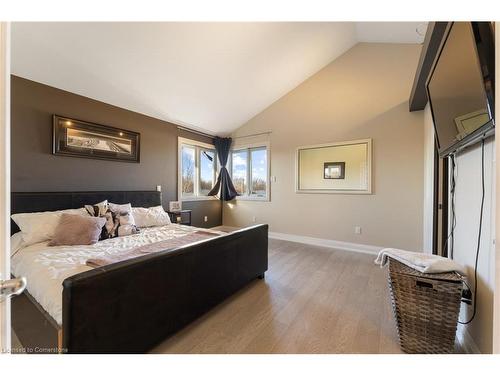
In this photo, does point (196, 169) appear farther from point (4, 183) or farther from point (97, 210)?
point (4, 183)

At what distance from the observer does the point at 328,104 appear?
388 cm

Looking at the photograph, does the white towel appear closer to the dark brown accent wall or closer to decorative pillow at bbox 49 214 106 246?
decorative pillow at bbox 49 214 106 246

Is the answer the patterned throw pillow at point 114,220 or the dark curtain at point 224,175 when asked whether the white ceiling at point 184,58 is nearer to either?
the dark curtain at point 224,175

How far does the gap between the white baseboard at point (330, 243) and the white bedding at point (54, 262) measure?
2.58 metres

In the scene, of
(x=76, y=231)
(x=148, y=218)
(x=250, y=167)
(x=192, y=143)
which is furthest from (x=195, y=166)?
(x=76, y=231)

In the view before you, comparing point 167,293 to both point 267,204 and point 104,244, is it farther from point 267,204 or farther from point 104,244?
point 267,204

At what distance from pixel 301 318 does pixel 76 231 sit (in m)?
2.26

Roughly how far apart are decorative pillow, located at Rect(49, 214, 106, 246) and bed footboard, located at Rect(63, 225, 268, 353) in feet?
3.93

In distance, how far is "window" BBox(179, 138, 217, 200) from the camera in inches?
175

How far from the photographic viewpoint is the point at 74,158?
9.23ft

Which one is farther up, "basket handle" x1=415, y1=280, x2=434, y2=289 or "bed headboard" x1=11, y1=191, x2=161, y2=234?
"bed headboard" x1=11, y1=191, x2=161, y2=234

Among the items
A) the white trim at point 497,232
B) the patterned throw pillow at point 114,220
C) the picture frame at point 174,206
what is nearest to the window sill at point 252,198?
the picture frame at point 174,206

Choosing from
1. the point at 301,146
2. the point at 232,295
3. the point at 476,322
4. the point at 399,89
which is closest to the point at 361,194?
the point at 301,146

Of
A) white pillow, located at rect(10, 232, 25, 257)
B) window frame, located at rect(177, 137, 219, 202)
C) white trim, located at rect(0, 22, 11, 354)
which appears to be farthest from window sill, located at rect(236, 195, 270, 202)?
white trim, located at rect(0, 22, 11, 354)
